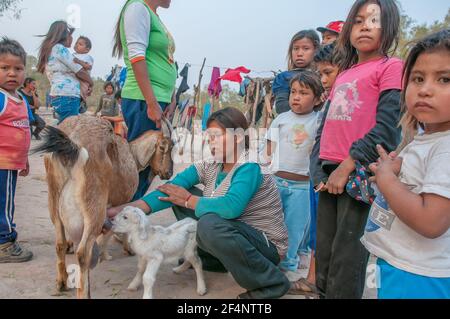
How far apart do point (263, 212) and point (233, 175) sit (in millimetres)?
360

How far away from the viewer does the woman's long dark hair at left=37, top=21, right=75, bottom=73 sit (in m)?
4.88

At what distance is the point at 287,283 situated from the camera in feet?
8.56

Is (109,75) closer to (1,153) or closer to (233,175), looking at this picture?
(1,153)

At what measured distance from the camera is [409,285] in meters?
1.41

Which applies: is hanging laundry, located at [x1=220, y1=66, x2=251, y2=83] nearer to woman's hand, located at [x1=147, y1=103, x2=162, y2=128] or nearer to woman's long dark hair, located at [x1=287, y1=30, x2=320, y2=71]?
woman's long dark hair, located at [x1=287, y1=30, x2=320, y2=71]

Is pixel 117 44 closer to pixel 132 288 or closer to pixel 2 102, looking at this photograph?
pixel 2 102

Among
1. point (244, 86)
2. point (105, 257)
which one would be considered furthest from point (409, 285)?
point (244, 86)

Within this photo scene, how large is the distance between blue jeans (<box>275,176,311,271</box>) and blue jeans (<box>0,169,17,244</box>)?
7.59 ft

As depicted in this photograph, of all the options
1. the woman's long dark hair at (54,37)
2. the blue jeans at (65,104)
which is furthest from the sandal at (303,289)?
the woman's long dark hair at (54,37)

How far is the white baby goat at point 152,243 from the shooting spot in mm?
2594

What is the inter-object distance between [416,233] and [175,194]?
1.73 m

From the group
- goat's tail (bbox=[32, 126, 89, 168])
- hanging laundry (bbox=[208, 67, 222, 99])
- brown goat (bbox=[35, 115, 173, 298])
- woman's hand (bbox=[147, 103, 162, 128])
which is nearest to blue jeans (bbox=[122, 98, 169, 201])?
woman's hand (bbox=[147, 103, 162, 128])

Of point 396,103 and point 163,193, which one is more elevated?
point 396,103
